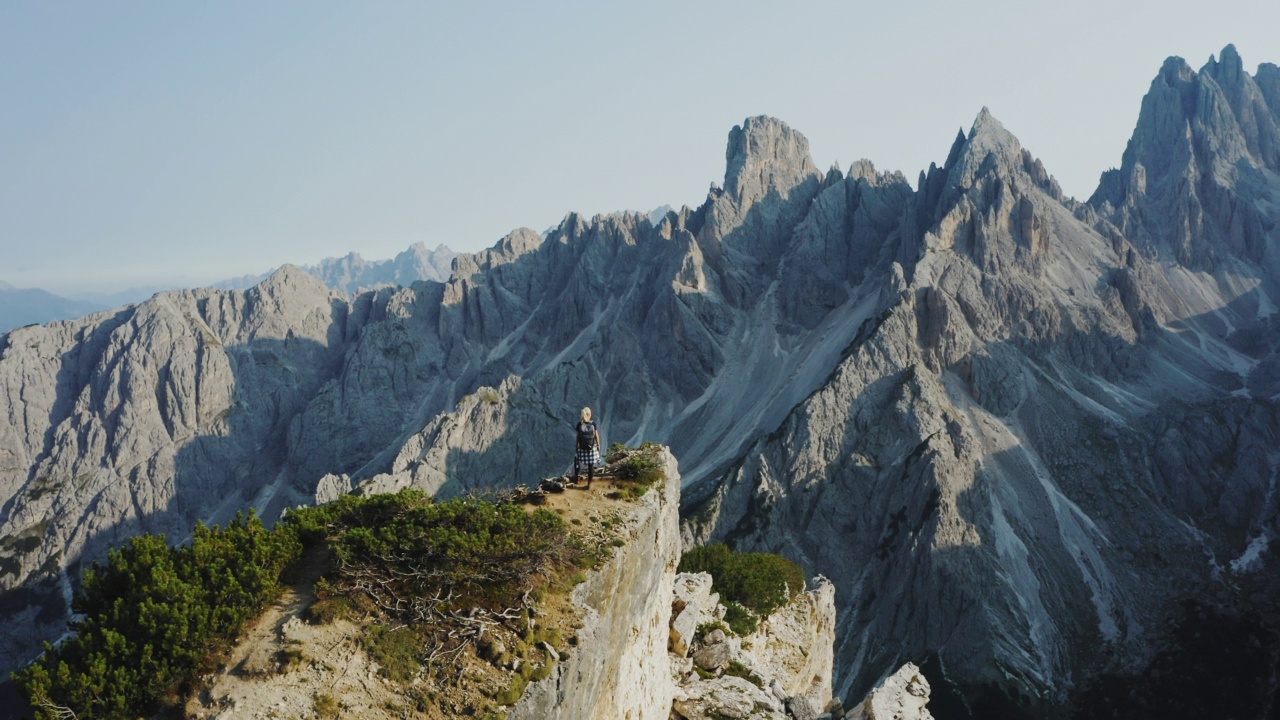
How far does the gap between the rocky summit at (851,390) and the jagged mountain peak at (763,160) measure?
31.6 inches

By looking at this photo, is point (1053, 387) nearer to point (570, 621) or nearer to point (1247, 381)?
point (1247, 381)

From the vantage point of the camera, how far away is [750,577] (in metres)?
41.8

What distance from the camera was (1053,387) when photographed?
368 feet

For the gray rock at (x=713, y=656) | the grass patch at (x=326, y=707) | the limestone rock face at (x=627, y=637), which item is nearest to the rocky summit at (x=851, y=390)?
the gray rock at (x=713, y=656)

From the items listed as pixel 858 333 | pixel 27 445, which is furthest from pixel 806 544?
pixel 27 445

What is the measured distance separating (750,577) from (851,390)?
2981 inches

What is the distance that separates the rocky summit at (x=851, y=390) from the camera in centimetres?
9031

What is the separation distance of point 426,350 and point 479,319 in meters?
15.4

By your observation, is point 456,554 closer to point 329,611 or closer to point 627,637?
point 329,611

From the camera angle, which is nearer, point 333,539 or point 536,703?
point 536,703

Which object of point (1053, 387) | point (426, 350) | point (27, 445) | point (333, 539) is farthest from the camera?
point (426, 350)

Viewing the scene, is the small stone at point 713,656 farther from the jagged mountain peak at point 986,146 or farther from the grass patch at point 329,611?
the jagged mountain peak at point 986,146

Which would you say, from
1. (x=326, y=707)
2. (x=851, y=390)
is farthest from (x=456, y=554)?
(x=851, y=390)

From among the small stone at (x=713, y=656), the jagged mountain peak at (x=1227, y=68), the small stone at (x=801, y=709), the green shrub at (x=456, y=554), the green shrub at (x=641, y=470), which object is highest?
the jagged mountain peak at (x=1227, y=68)
